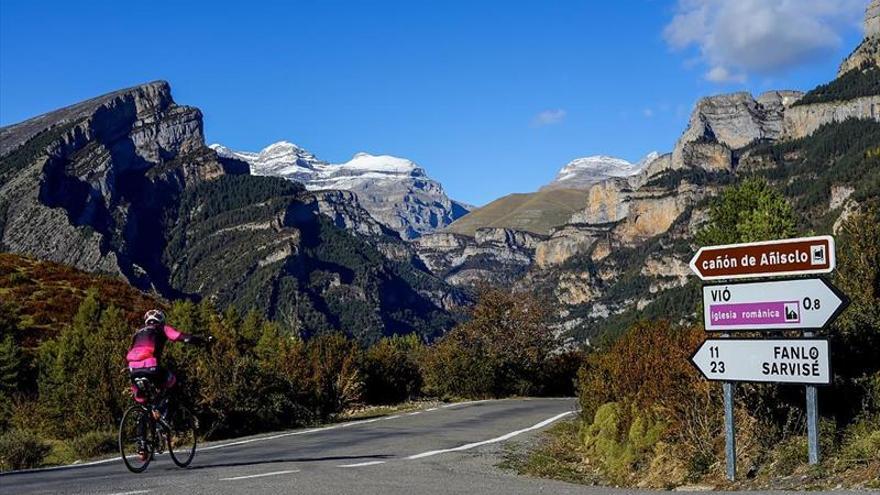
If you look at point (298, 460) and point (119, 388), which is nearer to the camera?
point (298, 460)

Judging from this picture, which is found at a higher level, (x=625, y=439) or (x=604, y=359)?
(x=604, y=359)

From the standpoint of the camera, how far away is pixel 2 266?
45.7 metres

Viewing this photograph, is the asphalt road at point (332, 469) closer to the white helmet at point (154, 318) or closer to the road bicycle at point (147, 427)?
the road bicycle at point (147, 427)

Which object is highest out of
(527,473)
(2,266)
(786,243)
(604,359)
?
(2,266)

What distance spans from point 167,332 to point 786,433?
24.9 feet

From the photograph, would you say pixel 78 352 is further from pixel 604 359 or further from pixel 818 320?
pixel 818 320

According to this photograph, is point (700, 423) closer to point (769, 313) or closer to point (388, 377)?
point (769, 313)

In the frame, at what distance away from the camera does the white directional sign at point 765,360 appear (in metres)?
8.45

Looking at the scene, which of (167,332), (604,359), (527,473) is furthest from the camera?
(604,359)

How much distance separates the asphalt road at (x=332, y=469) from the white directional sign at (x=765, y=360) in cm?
190

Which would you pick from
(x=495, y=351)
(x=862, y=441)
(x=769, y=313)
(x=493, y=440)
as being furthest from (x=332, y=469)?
(x=495, y=351)

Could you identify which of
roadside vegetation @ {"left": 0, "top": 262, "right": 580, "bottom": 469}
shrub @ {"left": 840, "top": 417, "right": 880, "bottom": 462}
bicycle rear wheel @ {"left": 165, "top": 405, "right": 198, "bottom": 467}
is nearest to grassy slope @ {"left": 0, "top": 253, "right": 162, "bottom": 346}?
roadside vegetation @ {"left": 0, "top": 262, "right": 580, "bottom": 469}


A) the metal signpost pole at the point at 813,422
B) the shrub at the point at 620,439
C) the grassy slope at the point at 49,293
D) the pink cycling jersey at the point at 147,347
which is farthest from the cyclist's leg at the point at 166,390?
the grassy slope at the point at 49,293

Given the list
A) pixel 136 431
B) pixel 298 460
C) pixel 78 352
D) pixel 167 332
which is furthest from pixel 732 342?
pixel 78 352
